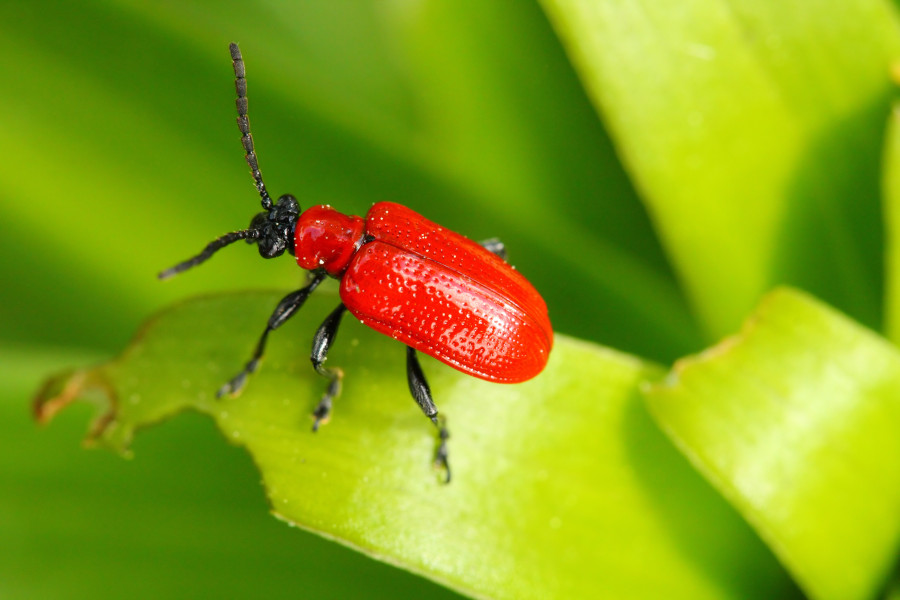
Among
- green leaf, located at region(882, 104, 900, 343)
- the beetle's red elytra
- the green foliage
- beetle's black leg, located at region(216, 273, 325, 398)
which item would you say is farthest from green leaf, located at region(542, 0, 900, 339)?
beetle's black leg, located at region(216, 273, 325, 398)

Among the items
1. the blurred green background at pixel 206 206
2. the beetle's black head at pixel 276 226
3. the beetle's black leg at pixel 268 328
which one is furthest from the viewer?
the beetle's black head at pixel 276 226

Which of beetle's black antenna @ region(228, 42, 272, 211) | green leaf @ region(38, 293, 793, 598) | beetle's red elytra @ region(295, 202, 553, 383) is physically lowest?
green leaf @ region(38, 293, 793, 598)

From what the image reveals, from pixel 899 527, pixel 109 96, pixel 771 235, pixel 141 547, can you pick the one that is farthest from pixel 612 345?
pixel 109 96

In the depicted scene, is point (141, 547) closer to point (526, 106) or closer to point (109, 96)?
point (109, 96)

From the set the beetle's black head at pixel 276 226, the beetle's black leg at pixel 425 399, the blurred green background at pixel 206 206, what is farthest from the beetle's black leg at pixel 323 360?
the beetle's black head at pixel 276 226

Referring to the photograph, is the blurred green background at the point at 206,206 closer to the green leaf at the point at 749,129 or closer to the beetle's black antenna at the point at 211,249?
the beetle's black antenna at the point at 211,249

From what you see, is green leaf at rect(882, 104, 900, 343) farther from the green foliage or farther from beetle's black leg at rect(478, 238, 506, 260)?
beetle's black leg at rect(478, 238, 506, 260)

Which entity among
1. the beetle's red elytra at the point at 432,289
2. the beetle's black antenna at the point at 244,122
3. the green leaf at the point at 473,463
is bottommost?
the green leaf at the point at 473,463
